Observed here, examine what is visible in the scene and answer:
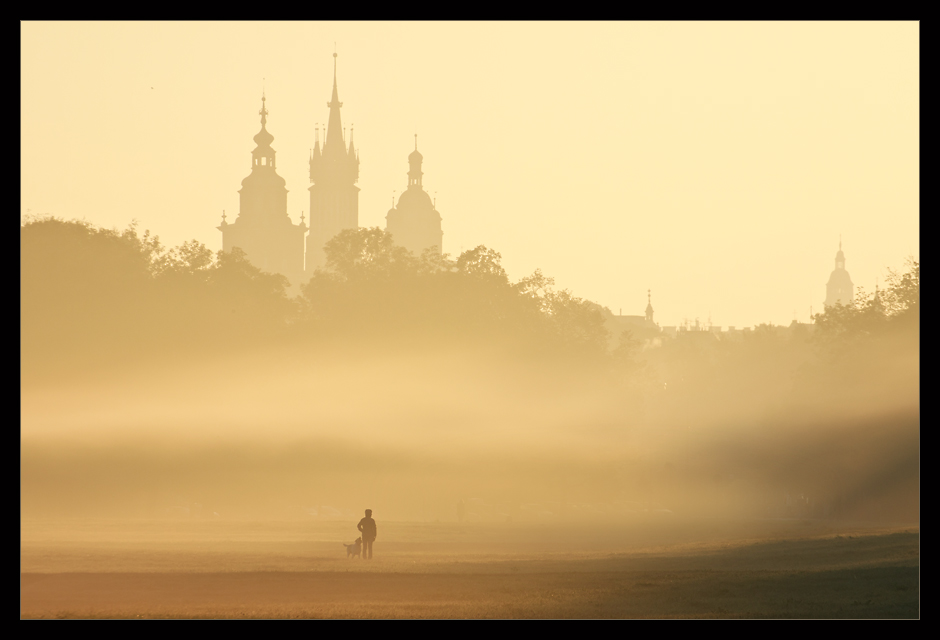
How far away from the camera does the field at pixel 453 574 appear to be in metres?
38.4

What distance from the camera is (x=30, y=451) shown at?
6875 cm

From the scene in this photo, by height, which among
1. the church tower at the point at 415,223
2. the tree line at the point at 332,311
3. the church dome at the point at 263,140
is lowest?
the tree line at the point at 332,311

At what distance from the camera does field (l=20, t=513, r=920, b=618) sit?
38.4 meters

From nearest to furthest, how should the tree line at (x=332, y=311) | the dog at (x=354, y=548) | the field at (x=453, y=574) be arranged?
the field at (x=453, y=574)
the dog at (x=354, y=548)
the tree line at (x=332, y=311)

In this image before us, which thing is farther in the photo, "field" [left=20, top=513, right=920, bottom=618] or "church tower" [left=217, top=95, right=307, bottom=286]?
"church tower" [left=217, top=95, right=307, bottom=286]

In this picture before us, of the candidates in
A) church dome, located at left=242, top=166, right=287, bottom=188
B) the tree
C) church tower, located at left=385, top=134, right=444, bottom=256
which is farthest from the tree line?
church dome, located at left=242, top=166, right=287, bottom=188

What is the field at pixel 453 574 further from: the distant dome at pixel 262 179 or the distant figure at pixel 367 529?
the distant dome at pixel 262 179

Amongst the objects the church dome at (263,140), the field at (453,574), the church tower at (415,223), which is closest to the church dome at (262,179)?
the church dome at (263,140)

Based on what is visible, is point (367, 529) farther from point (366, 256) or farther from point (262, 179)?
point (262, 179)

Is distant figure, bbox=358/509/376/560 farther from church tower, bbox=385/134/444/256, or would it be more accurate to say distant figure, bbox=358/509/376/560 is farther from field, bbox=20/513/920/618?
church tower, bbox=385/134/444/256

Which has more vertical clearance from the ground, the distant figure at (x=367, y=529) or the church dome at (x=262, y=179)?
the church dome at (x=262, y=179)

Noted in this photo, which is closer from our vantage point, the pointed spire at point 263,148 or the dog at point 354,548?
the dog at point 354,548
